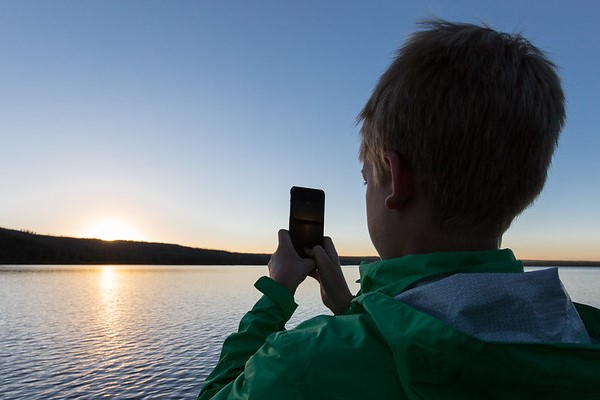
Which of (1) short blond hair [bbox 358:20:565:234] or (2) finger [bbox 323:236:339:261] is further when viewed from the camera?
(2) finger [bbox 323:236:339:261]

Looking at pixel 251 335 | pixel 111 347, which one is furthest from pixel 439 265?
pixel 111 347

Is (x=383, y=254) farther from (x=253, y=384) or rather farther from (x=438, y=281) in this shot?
(x=253, y=384)

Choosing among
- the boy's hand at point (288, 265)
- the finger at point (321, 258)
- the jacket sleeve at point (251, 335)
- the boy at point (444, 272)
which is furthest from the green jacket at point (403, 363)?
the finger at point (321, 258)

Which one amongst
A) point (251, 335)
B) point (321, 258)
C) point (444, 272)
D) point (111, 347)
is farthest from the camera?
point (111, 347)

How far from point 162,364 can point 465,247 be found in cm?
1769

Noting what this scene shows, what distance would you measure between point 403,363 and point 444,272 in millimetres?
264

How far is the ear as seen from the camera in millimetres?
1255

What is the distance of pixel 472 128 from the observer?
4.00 feet

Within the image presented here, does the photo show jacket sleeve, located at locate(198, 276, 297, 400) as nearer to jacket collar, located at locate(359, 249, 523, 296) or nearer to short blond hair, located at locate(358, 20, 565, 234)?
jacket collar, located at locate(359, 249, 523, 296)

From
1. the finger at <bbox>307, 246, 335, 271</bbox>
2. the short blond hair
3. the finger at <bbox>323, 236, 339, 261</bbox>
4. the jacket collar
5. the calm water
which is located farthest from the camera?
the calm water

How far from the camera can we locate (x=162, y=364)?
667 inches

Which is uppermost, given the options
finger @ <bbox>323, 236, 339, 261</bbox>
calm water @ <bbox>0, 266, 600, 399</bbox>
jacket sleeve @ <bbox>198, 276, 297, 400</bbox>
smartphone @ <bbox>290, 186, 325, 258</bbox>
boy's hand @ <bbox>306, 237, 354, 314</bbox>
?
smartphone @ <bbox>290, 186, 325, 258</bbox>

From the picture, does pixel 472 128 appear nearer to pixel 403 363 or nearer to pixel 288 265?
pixel 403 363

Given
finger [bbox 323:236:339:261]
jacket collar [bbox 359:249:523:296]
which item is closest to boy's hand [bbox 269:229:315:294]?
finger [bbox 323:236:339:261]
